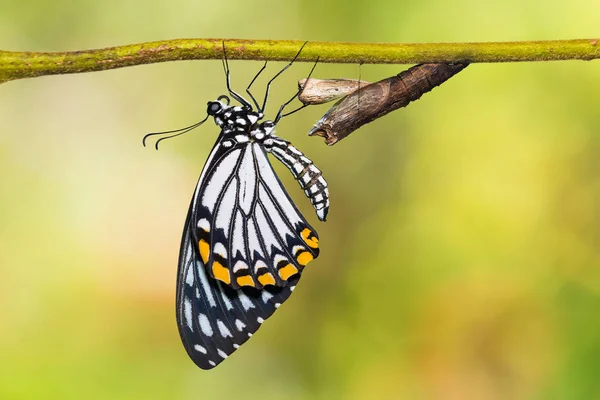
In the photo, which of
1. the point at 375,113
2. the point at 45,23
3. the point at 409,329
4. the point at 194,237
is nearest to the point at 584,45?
the point at 375,113

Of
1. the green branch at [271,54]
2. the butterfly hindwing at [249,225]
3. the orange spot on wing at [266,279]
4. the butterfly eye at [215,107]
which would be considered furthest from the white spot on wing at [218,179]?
the green branch at [271,54]

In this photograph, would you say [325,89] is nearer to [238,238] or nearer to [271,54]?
[271,54]

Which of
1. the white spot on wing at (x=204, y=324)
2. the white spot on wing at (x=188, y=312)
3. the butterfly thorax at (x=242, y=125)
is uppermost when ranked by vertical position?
the butterfly thorax at (x=242, y=125)

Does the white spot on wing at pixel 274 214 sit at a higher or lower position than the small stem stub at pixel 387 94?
lower

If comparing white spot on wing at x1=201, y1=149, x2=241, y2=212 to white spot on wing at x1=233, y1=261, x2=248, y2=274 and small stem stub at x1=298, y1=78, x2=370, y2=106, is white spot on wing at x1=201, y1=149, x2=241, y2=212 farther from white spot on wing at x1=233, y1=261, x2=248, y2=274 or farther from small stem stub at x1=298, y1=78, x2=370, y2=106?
small stem stub at x1=298, y1=78, x2=370, y2=106

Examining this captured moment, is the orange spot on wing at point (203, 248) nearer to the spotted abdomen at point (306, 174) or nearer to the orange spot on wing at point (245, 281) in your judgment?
the orange spot on wing at point (245, 281)

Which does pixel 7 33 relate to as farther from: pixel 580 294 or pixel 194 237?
pixel 580 294
